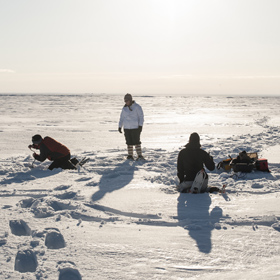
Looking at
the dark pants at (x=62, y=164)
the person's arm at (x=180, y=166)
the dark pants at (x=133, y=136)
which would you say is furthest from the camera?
the dark pants at (x=133, y=136)

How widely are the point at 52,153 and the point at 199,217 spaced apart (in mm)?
3970

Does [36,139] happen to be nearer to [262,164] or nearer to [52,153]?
[52,153]

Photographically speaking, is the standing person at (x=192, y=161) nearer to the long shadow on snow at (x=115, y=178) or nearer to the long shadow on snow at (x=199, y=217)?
the long shadow on snow at (x=199, y=217)

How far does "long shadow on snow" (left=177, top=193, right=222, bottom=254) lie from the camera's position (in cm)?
350

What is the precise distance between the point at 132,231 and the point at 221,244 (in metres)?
1.06

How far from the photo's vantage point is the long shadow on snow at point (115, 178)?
5.41 m

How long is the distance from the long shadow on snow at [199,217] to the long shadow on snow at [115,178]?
1320 millimetres

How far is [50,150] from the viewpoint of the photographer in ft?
22.5

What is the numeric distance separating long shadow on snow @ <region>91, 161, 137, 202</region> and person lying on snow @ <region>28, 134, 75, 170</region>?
98cm

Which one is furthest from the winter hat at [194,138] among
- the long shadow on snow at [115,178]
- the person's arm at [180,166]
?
the long shadow on snow at [115,178]

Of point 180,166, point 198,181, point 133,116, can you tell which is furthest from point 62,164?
point 198,181

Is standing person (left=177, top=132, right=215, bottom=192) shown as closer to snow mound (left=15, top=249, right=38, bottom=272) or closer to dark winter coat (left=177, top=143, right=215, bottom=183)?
dark winter coat (left=177, top=143, right=215, bottom=183)

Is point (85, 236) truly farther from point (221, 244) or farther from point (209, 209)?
point (209, 209)

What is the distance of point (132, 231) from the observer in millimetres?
3725
